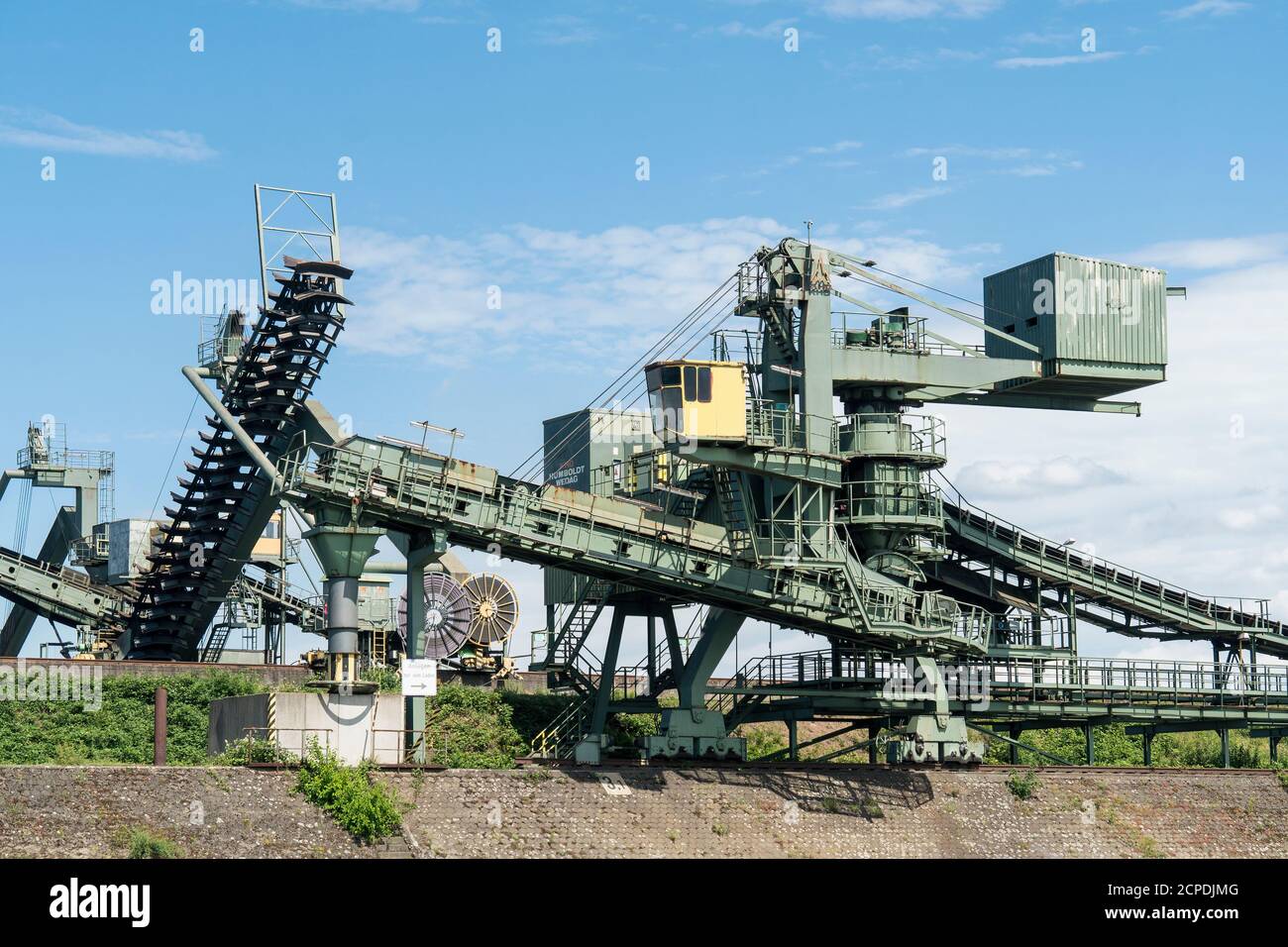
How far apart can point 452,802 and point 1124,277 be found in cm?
2861

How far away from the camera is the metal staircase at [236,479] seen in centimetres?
5881

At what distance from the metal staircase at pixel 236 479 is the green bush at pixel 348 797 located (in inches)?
772

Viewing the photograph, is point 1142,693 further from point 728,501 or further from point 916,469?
point 728,501

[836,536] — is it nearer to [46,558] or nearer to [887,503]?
[887,503]

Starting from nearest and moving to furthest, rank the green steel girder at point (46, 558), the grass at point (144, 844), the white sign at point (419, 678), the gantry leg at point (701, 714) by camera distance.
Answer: the grass at point (144, 844) < the white sign at point (419, 678) < the gantry leg at point (701, 714) < the green steel girder at point (46, 558)

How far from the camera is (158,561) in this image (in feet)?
205

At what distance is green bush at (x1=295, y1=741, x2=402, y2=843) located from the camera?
136 feet

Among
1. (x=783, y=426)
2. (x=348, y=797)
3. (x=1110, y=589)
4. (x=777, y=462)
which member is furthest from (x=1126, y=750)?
(x=348, y=797)

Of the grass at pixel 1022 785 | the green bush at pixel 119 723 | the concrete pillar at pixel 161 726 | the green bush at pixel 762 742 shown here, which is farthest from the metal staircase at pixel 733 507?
the green bush at pixel 119 723

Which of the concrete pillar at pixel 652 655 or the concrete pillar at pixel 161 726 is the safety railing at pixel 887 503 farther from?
the concrete pillar at pixel 161 726

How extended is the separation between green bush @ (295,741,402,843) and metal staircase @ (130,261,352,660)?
19.6m

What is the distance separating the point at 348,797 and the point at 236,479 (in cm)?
2211

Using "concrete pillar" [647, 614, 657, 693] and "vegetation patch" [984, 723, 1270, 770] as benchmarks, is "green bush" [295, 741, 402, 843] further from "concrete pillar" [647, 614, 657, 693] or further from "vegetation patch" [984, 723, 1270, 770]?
"vegetation patch" [984, 723, 1270, 770]
